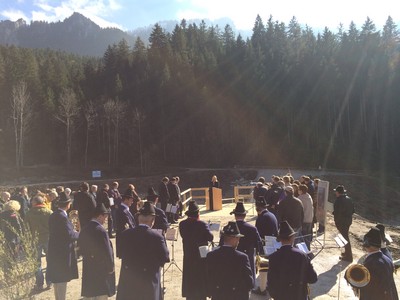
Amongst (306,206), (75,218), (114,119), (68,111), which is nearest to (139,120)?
(114,119)

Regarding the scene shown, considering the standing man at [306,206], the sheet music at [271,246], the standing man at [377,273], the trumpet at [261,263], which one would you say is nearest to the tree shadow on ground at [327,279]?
the standing man at [306,206]

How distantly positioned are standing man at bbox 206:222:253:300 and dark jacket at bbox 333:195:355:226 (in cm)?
575

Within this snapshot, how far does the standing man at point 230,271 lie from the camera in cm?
427

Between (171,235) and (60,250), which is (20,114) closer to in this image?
(171,235)

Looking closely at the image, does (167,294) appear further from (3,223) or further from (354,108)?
(354,108)

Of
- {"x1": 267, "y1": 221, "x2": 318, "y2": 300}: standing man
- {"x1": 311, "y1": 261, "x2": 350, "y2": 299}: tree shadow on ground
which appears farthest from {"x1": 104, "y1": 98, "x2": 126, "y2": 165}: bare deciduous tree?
{"x1": 267, "y1": 221, "x2": 318, "y2": 300}: standing man

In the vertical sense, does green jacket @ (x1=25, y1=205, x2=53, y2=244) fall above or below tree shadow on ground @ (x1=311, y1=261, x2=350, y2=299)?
above

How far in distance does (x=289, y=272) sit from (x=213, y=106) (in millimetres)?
57226

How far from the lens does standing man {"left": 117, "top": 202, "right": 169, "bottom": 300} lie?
4.61m

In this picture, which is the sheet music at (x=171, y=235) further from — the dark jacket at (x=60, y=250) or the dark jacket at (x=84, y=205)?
the dark jacket at (x=84, y=205)

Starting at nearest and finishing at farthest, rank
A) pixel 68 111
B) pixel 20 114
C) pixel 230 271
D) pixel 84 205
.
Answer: pixel 230 271 < pixel 84 205 < pixel 20 114 < pixel 68 111

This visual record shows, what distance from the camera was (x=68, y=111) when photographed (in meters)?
52.8

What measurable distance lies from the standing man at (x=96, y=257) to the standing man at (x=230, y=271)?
172 cm

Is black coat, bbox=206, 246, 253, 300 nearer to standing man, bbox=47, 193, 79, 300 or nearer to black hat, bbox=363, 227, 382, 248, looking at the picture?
black hat, bbox=363, 227, 382, 248
